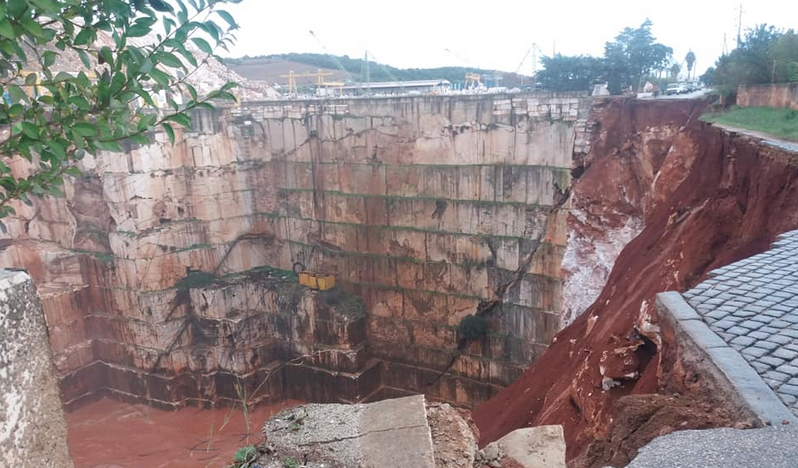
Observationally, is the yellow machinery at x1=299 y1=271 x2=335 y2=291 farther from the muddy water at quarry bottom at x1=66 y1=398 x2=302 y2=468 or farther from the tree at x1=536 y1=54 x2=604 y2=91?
the tree at x1=536 y1=54 x2=604 y2=91

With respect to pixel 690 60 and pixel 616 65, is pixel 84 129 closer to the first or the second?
pixel 616 65

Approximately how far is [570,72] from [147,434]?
19831 millimetres

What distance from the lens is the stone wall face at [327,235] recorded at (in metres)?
12.9

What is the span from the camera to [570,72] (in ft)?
73.4

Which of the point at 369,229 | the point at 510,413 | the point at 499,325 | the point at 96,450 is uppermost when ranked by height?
the point at 369,229

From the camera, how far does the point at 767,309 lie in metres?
3.80

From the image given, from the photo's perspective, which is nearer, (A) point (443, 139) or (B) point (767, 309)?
(B) point (767, 309)

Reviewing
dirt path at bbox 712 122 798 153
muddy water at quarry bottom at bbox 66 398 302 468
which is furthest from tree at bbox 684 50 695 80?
muddy water at quarry bottom at bbox 66 398 302 468

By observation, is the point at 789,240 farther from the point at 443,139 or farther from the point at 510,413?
the point at 443,139

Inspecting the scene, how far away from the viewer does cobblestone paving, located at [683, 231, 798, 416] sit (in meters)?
3.08

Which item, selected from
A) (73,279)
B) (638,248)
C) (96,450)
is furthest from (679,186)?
(73,279)

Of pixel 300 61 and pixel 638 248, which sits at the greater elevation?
pixel 300 61

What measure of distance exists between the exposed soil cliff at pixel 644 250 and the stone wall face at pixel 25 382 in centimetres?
268

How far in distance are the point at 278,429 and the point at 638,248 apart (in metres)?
7.31
